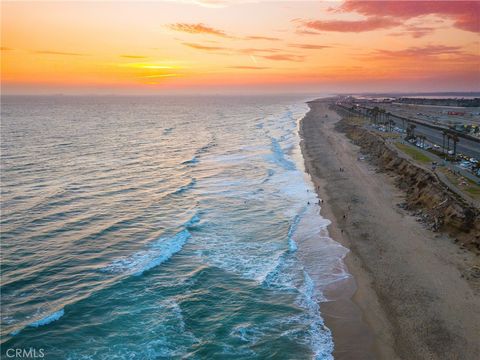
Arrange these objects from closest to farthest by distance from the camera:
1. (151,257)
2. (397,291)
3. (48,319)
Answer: (48,319) → (397,291) → (151,257)

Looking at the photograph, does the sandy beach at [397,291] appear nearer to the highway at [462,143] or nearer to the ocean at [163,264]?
the ocean at [163,264]

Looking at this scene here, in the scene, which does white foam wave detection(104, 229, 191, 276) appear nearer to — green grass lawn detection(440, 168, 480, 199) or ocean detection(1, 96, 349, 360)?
ocean detection(1, 96, 349, 360)

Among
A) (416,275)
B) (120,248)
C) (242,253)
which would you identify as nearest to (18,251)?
(120,248)

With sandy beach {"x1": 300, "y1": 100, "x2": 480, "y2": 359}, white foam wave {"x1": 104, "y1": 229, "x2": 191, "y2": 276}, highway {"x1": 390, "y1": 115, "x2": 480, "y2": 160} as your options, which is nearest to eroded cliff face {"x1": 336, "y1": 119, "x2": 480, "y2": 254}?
sandy beach {"x1": 300, "y1": 100, "x2": 480, "y2": 359}

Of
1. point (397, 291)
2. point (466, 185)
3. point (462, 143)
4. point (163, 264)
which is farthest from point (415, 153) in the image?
point (163, 264)

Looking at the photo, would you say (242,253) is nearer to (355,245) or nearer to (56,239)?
(355,245)

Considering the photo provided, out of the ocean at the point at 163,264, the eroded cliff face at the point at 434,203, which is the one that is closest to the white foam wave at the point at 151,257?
the ocean at the point at 163,264

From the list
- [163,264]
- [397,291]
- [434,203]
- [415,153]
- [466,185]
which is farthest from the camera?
[415,153]

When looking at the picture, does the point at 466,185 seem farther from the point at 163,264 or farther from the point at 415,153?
the point at 163,264
